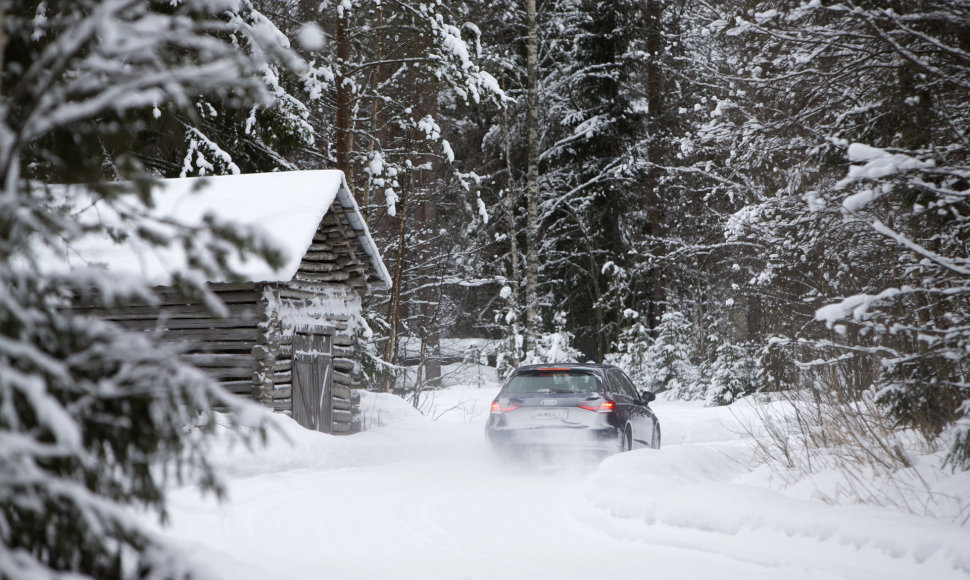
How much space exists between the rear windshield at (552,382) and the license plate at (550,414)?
35 centimetres

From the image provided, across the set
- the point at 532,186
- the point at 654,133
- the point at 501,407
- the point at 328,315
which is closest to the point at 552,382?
the point at 501,407

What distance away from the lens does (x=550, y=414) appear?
480 inches

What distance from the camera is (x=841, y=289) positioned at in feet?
55.5

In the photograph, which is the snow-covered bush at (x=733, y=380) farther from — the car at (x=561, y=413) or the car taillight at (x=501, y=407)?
the car taillight at (x=501, y=407)

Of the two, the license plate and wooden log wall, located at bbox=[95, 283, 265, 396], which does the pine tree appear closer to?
the license plate

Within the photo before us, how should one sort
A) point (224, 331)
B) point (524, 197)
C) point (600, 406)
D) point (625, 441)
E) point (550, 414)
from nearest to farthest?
point (600, 406) → point (550, 414) → point (625, 441) → point (224, 331) → point (524, 197)

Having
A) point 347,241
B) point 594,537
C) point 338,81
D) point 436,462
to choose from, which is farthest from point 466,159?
point 594,537

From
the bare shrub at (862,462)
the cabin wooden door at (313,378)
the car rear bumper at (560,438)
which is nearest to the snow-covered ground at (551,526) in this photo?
the bare shrub at (862,462)

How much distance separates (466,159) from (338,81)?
12.4 m

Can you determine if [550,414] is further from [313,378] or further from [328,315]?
[328,315]

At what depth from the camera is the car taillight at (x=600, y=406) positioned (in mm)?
12070

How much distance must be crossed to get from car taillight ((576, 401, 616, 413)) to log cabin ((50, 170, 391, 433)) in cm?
491

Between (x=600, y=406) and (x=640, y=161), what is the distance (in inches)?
658

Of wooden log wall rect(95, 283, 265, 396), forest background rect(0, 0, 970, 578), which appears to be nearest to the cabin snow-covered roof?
wooden log wall rect(95, 283, 265, 396)
